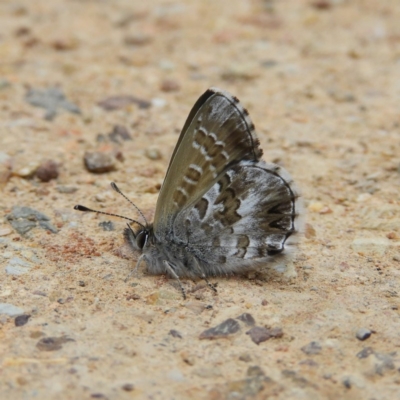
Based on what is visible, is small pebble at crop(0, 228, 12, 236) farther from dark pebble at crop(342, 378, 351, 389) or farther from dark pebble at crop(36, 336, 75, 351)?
dark pebble at crop(342, 378, 351, 389)

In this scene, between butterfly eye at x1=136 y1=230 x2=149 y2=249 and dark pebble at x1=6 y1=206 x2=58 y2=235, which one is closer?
butterfly eye at x1=136 y1=230 x2=149 y2=249

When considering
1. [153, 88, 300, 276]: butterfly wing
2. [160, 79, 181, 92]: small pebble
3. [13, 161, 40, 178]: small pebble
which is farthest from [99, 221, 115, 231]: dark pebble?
[160, 79, 181, 92]: small pebble

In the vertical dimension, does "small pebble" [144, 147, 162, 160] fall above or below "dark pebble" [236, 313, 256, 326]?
above

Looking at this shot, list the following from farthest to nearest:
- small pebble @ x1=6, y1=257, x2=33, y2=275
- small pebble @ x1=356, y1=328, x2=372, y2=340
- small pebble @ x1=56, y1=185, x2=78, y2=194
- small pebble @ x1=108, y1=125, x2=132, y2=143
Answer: small pebble @ x1=108, y1=125, x2=132, y2=143, small pebble @ x1=56, y1=185, x2=78, y2=194, small pebble @ x1=6, y1=257, x2=33, y2=275, small pebble @ x1=356, y1=328, x2=372, y2=340

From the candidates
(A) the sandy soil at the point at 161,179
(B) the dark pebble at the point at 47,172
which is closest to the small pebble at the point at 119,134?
(A) the sandy soil at the point at 161,179

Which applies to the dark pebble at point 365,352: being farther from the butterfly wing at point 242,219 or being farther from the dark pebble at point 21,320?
the dark pebble at point 21,320

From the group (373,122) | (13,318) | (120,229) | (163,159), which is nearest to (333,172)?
(373,122)

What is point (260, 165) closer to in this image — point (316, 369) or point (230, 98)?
point (230, 98)
